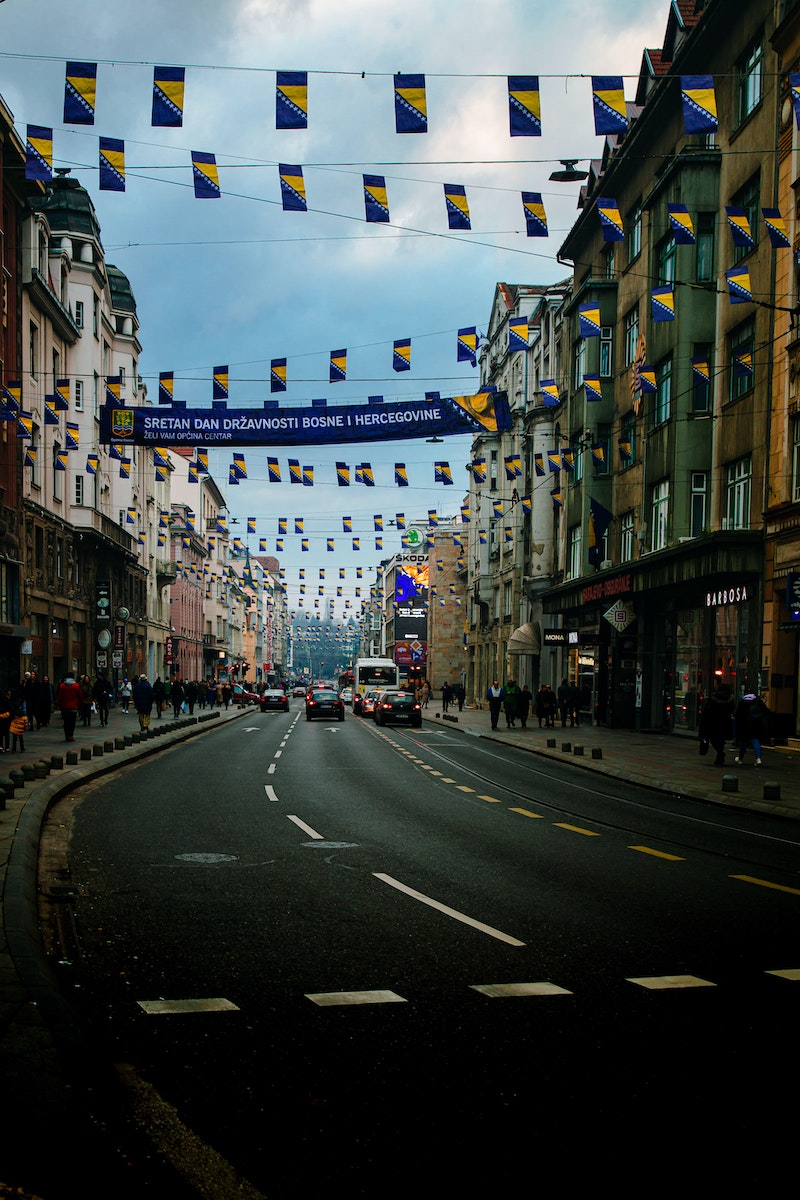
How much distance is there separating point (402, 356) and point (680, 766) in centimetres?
1094

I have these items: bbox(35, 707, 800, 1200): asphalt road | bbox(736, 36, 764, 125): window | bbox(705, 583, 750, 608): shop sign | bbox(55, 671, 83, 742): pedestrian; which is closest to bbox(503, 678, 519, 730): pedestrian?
bbox(705, 583, 750, 608): shop sign

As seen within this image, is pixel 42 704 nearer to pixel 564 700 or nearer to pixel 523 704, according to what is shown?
pixel 523 704

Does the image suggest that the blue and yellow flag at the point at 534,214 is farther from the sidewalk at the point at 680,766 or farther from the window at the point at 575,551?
the window at the point at 575,551

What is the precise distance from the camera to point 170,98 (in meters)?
13.7

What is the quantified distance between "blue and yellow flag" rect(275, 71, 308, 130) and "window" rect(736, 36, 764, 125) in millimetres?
17379

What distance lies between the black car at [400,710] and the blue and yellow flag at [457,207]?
31615 millimetres

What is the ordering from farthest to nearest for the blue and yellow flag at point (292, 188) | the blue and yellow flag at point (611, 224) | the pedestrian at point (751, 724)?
the pedestrian at point (751, 724), the blue and yellow flag at point (611, 224), the blue and yellow flag at point (292, 188)

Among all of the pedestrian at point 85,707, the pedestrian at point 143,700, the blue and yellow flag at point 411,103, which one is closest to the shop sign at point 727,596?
the pedestrian at point 143,700

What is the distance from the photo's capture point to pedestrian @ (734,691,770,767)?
23000mm

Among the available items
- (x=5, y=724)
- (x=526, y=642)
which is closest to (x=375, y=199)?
(x=5, y=724)

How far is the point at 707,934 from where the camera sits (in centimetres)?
784

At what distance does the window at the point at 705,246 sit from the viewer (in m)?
30.6

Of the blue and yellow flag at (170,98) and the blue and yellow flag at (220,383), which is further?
the blue and yellow flag at (220,383)

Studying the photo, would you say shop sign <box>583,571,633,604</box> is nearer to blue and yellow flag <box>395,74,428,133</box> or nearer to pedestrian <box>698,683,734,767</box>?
pedestrian <box>698,683,734,767</box>
